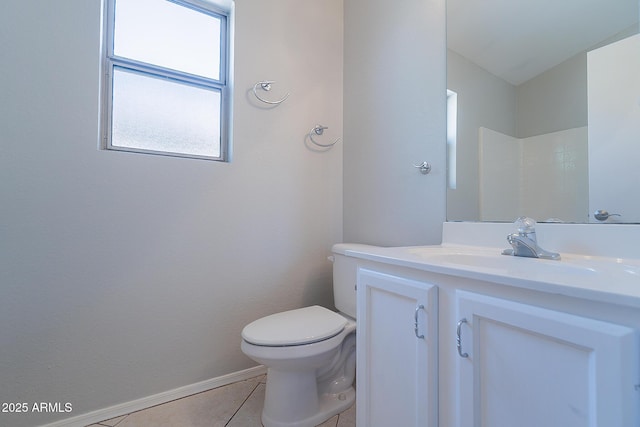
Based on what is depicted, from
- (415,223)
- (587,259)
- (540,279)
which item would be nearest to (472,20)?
(415,223)

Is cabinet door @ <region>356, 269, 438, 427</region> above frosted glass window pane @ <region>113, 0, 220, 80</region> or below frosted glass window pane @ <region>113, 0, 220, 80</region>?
below

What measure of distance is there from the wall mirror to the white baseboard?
4.62 ft

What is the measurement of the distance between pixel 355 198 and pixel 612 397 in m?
1.43

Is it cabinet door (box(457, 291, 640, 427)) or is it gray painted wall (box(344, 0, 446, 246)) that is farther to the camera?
gray painted wall (box(344, 0, 446, 246))

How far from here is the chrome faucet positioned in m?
0.85

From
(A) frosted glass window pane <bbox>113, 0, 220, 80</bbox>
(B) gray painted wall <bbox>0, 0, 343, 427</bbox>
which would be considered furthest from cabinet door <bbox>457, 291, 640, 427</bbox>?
(A) frosted glass window pane <bbox>113, 0, 220, 80</bbox>

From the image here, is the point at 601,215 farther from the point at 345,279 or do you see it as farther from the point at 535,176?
the point at 345,279

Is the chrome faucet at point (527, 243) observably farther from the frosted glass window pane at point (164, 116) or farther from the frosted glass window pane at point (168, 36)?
the frosted glass window pane at point (168, 36)

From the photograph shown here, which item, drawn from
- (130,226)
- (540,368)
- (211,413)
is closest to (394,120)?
(540,368)

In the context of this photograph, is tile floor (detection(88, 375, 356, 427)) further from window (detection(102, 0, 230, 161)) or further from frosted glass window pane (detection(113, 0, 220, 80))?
frosted glass window pane (detection(113, 0, 220, 80))

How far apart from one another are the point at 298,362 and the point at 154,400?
0.78m

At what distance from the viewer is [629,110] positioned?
80cm

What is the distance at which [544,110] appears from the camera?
1.00 meters

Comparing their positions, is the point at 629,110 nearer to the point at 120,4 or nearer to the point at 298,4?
the point at 298,4
